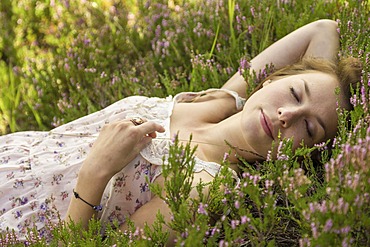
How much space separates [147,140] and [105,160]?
0.78ft

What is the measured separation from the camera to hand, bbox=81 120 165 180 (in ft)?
8.71

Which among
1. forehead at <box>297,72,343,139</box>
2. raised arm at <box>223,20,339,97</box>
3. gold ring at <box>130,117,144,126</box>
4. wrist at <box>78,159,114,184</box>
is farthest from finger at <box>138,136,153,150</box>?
raised arm at <box>223,20,339,97</box>

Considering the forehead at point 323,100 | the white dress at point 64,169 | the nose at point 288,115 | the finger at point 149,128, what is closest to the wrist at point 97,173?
the white dress at point 64,169

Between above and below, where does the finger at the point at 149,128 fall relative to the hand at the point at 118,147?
above

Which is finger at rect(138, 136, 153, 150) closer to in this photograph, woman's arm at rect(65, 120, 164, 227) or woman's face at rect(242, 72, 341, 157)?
woman's arm at rect(65, 120, 164, 227)

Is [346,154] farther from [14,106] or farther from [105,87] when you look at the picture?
[14,106]

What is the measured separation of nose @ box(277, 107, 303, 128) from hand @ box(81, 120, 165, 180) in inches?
21.4

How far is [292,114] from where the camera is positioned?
265cm

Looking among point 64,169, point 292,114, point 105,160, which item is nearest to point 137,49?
point 64,169

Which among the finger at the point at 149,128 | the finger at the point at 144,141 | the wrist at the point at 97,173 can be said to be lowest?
the wrist at the point at 97,173

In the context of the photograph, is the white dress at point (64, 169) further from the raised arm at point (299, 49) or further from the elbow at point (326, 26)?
the elbow at point (326, 26)

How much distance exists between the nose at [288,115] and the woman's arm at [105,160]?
55cm

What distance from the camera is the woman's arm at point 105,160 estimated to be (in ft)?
8.66

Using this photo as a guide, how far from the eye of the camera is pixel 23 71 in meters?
4.77
